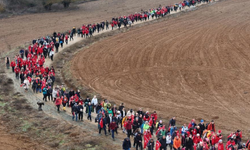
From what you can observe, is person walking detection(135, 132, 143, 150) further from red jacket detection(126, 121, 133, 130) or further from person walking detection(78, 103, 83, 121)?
person walking detection(78, 103, 83, 121)

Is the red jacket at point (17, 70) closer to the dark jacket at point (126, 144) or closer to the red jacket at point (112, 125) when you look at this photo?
the red jacket at point (112, 125)

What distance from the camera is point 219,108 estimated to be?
2808cm

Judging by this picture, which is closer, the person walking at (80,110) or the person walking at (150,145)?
the person walking at (150,145)

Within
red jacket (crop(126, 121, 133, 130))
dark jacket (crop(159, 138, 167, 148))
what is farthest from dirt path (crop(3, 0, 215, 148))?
dark jacket (crop(159, 138, 167, 148))

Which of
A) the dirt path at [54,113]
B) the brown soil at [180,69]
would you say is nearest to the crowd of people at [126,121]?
the dirt path at [54,113]

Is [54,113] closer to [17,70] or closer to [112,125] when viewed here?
[112,125]

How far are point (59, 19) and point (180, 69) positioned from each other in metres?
27.3

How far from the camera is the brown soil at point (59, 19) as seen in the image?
49.2 m

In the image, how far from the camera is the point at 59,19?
58.2m

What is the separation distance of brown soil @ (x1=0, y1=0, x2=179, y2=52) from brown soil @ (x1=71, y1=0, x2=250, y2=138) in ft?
30.7

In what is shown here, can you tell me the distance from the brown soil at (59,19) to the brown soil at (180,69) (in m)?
9.34

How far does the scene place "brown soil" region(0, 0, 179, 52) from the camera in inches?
1938

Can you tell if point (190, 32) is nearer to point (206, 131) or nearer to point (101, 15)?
point (101, 15)

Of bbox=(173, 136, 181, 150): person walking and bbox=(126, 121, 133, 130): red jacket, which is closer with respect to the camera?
bbox=(173, 136, 181, 150): person walking
